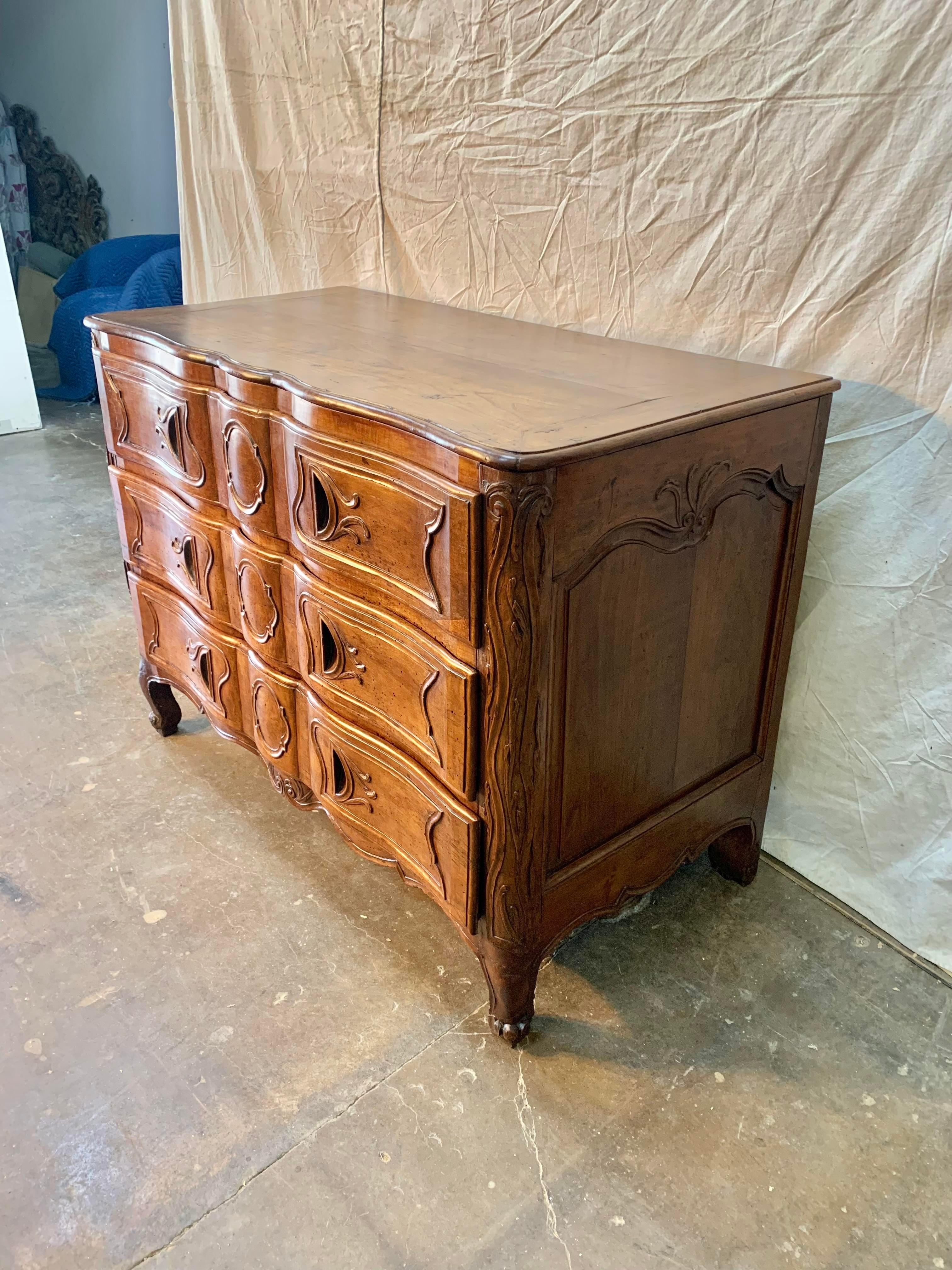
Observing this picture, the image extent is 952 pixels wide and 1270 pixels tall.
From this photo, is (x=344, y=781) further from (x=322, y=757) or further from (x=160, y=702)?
(x=160, y=702)

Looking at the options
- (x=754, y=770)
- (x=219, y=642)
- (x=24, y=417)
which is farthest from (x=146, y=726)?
(x=24, y=417)

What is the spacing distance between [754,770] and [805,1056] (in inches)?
17.1

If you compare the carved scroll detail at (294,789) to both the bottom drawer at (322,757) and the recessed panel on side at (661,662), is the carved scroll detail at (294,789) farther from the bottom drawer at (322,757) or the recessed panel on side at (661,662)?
the recessed panel on side at (661,662)

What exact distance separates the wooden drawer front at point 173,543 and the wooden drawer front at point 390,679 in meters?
0.26

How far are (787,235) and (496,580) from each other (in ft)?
2.49

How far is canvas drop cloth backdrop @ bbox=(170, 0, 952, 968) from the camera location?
4.29 ft

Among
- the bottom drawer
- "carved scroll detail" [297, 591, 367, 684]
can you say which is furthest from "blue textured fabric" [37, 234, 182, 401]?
"carved scroll detail" [297, 591, 367, 684]

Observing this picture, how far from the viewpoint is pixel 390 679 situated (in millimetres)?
1332

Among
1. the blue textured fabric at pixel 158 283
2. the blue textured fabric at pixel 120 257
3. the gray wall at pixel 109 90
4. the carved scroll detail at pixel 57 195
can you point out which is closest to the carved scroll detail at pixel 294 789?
the blue textured fabric at pixel 158 283

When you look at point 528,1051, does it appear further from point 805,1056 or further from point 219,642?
point 219,642

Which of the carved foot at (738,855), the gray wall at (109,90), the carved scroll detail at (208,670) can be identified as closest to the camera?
the carved foot at (738,855)

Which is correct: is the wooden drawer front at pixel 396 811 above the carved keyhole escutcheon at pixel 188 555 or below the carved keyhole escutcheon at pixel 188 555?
below

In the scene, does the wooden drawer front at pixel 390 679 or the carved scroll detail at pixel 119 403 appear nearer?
the wooden drawer front at pixel 390 679

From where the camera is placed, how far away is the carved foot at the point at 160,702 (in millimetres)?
2068
